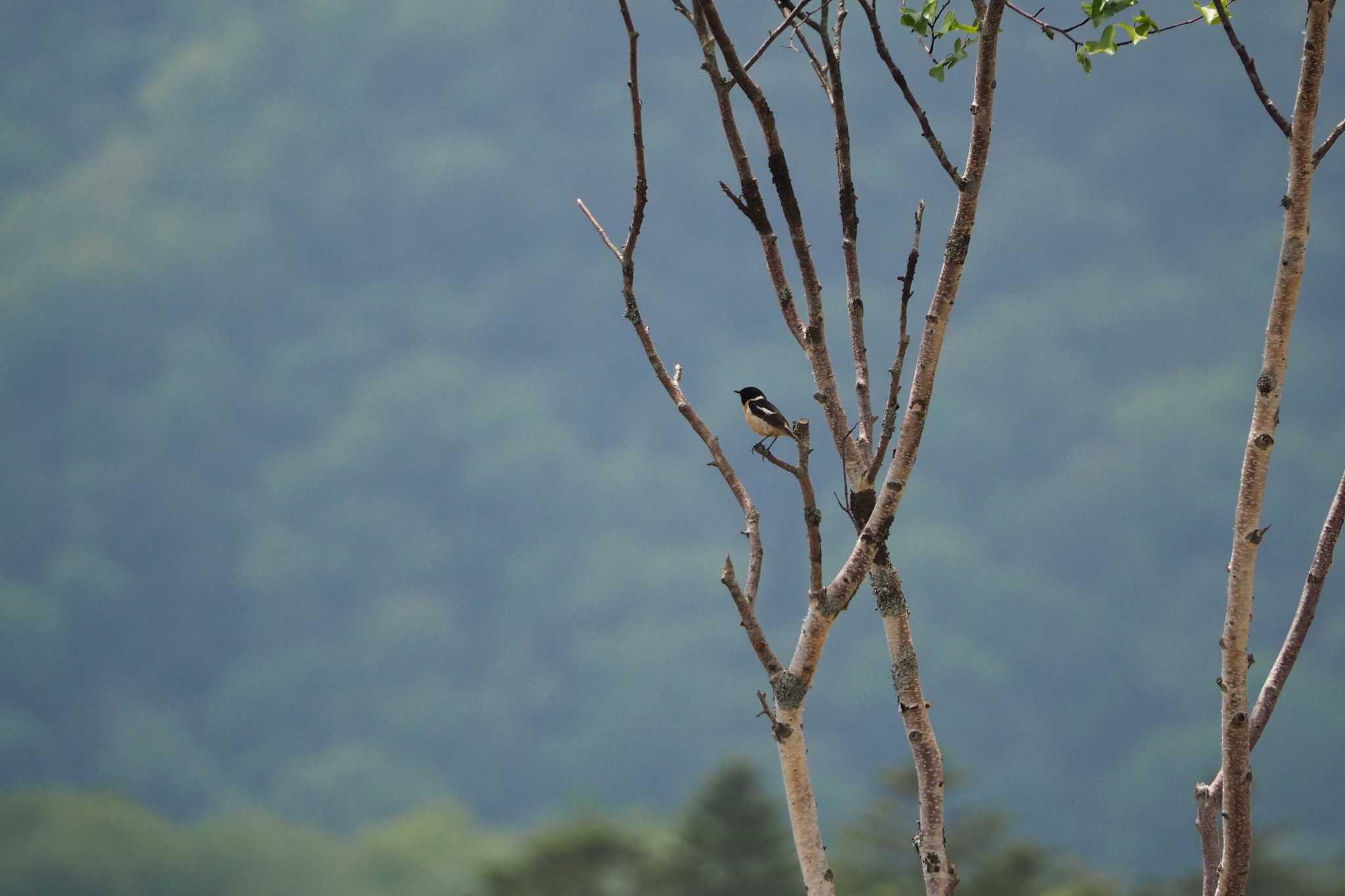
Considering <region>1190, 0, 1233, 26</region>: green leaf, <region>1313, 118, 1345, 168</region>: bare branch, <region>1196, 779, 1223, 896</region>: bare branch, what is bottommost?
<region>1196, 779, 1223, 896</region>: bare branch

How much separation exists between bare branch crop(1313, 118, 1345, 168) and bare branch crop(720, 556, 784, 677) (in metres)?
1.64

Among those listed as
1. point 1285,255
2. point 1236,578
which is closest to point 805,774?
point 1236,578

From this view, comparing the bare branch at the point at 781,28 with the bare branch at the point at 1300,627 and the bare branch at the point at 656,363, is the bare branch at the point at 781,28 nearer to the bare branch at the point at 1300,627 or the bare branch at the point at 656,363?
the bare branch at the point at 656,363

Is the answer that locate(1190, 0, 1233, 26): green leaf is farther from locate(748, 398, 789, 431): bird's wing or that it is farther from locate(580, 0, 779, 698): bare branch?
locate(748, 398, 789, 431): bird's wing

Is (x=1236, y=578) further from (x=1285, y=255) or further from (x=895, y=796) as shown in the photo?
(x=895, y=796)

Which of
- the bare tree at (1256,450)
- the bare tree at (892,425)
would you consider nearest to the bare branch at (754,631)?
the bare tree at (892,425)

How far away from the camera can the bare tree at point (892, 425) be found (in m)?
2.98

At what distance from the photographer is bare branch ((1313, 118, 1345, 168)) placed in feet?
9.86

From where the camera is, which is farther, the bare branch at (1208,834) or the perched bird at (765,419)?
the perched bird at (765,419)

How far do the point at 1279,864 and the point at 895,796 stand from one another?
4880mm

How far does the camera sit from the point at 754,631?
10.8 feet

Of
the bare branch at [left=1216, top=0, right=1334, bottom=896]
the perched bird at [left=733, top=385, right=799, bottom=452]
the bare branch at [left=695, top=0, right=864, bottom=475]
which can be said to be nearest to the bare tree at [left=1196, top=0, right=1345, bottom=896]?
the bare branch at [left=1216, top=0, right=1334, bottom=896]

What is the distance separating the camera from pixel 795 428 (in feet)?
10.5

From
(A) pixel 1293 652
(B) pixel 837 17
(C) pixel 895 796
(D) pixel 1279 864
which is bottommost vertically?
(A) pixel 1293 652
